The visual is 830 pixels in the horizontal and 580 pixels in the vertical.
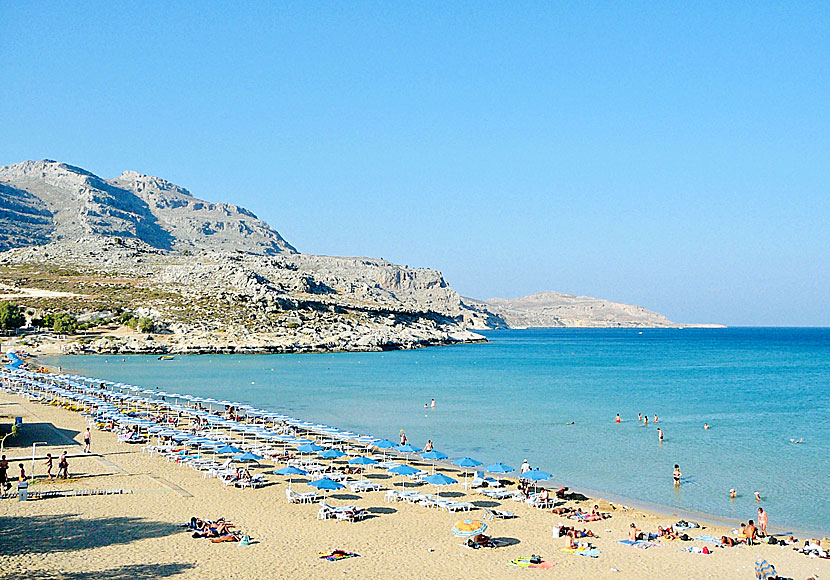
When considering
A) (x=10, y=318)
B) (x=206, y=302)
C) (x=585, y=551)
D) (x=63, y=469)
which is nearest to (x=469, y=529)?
(x=585, y=551)

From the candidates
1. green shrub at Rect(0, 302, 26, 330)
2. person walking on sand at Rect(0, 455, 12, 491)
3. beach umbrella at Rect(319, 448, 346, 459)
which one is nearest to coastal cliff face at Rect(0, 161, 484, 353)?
green shrub at Rect(0, 302, 26, 330)

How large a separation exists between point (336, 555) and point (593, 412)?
35693mm

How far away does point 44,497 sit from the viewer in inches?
870

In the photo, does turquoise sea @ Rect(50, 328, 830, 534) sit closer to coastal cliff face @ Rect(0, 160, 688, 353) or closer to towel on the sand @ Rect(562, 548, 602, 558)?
towel on the sand @ Rect(562, 548, 602, 558)

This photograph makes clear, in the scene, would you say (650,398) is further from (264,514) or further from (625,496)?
(264,514)

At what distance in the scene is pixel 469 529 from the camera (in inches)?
787

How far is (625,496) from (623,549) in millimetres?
7085

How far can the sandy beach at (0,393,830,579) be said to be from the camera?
A: 16.7m

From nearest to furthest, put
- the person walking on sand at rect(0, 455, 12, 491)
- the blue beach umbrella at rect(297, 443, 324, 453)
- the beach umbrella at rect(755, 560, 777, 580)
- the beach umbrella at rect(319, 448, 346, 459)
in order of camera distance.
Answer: the beach umbrella at rect(755, 560, 777, 580) < the person walking on sand at rect(0, 455, 12, 491) < the blue beach umbrella at rect(297, 443, 324, 453) < the beach umbrella at rect(319, 448, 346, 459)

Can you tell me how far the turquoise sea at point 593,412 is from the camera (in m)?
28.5

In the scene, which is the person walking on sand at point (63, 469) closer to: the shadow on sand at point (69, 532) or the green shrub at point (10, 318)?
the shadow on sand at point (69, 532)

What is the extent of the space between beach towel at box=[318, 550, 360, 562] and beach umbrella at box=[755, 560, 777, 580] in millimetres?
9979

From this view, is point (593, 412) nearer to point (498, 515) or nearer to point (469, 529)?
point (498, 515)

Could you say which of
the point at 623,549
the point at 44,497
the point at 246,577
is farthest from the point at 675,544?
the point at 44,497
